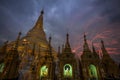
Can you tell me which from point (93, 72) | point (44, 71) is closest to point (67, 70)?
point (44, 71)

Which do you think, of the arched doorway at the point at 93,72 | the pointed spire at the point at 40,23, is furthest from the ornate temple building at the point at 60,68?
the pointed spire at the point at 40,23

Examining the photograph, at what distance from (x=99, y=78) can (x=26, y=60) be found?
2541cm

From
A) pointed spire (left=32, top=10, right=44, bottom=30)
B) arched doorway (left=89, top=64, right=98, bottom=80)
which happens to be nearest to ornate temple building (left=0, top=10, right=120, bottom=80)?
arched doorway (left=89, top=64, right=98, bottom=80)

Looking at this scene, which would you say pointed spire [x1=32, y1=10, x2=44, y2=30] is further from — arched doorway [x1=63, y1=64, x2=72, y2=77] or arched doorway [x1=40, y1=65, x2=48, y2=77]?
arched doorway [x1=63, y1=64, x2=72, y2=77]

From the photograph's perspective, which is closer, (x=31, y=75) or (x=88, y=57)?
(x=31, y=75)

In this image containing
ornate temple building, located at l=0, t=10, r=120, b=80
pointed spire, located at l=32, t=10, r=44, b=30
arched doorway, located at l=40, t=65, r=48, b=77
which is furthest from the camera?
pointed spire, located at l=32, t=10, r=44, b=30

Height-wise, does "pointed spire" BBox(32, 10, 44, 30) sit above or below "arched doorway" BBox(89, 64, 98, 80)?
above

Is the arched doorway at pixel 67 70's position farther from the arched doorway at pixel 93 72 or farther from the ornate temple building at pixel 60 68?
the arched doorway at pixel 93 72

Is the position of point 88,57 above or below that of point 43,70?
above

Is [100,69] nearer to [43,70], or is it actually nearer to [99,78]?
[99,78]

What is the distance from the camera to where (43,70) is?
108 feet

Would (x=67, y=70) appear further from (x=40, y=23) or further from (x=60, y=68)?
(x=40, y=23)

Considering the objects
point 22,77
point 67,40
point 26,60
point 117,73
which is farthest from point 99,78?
point 26,60

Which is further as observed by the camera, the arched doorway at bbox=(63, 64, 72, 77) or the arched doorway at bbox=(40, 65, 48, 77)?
the arched doorway at bbox=(40, 65, 48, 77)
